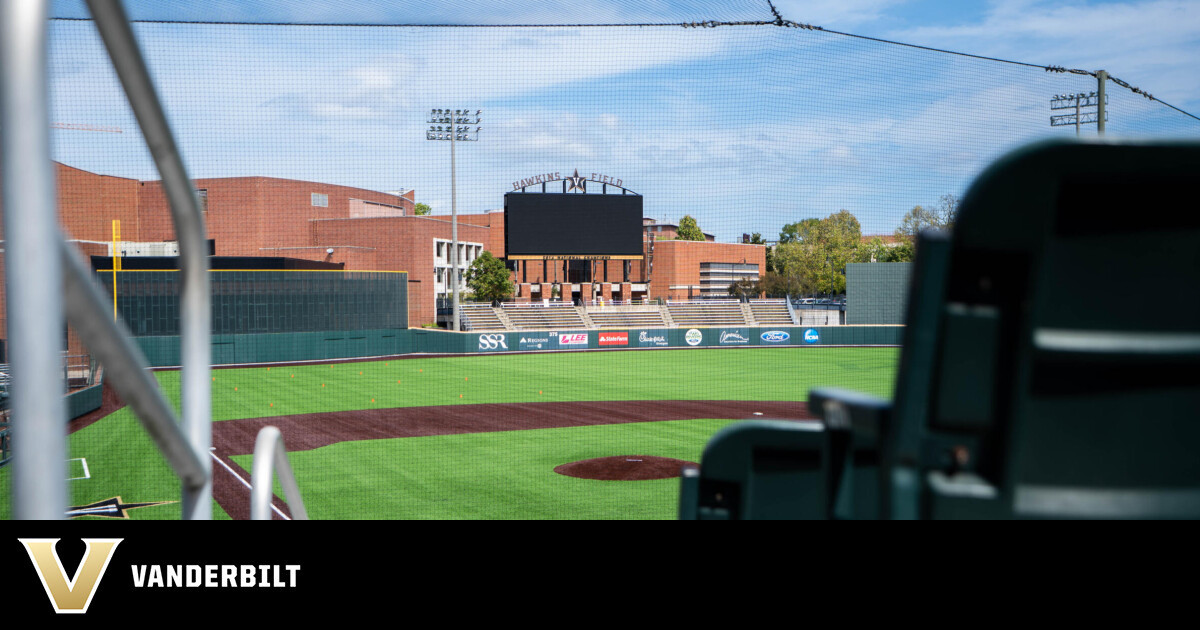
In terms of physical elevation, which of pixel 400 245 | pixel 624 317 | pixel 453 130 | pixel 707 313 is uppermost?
pixel 453 130

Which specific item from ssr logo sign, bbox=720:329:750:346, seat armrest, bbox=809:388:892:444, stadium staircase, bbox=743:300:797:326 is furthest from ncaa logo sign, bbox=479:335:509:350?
seat armrest, bbox=809:388:892:444

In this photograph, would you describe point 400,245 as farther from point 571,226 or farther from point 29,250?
point 29,250

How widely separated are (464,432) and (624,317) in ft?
72.0

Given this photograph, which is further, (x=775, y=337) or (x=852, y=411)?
(x=775, y=337)

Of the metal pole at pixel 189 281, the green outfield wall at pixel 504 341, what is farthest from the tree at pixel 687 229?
the metal pole at pixel 189 281

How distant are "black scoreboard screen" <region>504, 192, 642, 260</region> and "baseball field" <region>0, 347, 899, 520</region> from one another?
351 inches

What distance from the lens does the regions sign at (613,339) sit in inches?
1176

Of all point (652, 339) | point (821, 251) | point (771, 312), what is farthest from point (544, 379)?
point (771, 312)

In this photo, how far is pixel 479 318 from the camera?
103 feet

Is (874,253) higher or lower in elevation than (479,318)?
higher

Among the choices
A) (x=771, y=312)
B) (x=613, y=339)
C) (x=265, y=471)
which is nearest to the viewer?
(x=265, y=471)
